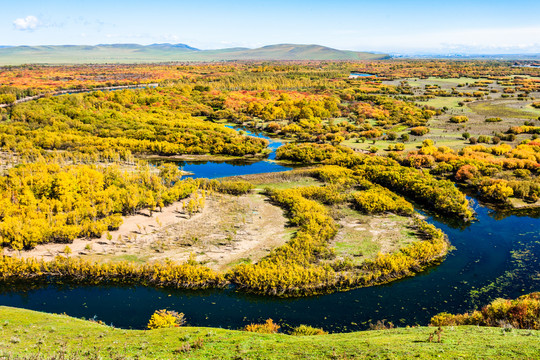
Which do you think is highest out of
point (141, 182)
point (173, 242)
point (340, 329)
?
point (141, 182)

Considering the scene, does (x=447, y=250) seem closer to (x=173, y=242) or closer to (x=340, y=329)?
(x=340, y=329)

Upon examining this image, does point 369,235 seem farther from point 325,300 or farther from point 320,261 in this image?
point 325,300

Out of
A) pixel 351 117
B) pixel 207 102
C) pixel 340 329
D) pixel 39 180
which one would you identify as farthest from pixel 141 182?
pixel 207 102

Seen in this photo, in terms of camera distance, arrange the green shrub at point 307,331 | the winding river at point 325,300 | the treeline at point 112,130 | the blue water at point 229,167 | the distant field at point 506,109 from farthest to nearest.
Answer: the distant field at point 506,109 < the treeline at point 112,130 < the blue water at point 229,167 < the winding river at point 325,300 < the green shrub at point 307,331

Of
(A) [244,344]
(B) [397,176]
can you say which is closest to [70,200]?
(A) [244,344]

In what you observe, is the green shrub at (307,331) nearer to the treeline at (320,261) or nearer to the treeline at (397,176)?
the treeline at (320,261)

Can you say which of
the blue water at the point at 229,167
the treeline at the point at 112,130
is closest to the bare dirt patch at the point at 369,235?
the blue water at the point at 229,167
